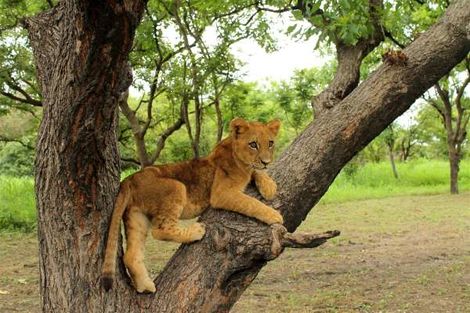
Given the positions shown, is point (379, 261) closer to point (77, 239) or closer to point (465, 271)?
point (465, 271)

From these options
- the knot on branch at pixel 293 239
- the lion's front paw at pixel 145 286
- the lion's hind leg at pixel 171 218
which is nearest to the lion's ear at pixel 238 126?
the lion's hind leg at pixel 171 218

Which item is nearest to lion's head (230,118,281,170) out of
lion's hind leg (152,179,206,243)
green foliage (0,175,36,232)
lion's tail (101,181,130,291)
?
lion's hind leg (152,179,206,243)

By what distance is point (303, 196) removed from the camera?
13.3ft

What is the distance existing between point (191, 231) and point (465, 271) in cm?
656

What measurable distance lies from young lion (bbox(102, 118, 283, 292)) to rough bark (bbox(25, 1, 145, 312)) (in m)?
0.14

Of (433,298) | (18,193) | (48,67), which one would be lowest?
(433,298)

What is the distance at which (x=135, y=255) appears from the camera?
377 cm

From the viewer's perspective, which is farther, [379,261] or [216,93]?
[216,93]

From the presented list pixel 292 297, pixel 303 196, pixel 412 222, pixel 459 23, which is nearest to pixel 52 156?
pixel 303 196

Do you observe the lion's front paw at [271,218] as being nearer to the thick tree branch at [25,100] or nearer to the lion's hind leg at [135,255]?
the lion's hind leg at [135,255]

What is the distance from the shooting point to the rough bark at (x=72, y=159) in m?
3.04

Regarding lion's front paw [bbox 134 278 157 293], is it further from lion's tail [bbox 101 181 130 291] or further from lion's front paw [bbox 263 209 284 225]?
lion's front paw [bbox 263 209 284 225]

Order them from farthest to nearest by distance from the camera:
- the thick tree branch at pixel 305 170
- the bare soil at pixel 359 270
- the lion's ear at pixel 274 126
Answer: the bare soil at pixel 359 270, the lion's ear at pixel 274 126, the thick tree branch at pixel 305 170

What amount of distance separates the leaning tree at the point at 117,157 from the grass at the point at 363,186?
11.6 meters
